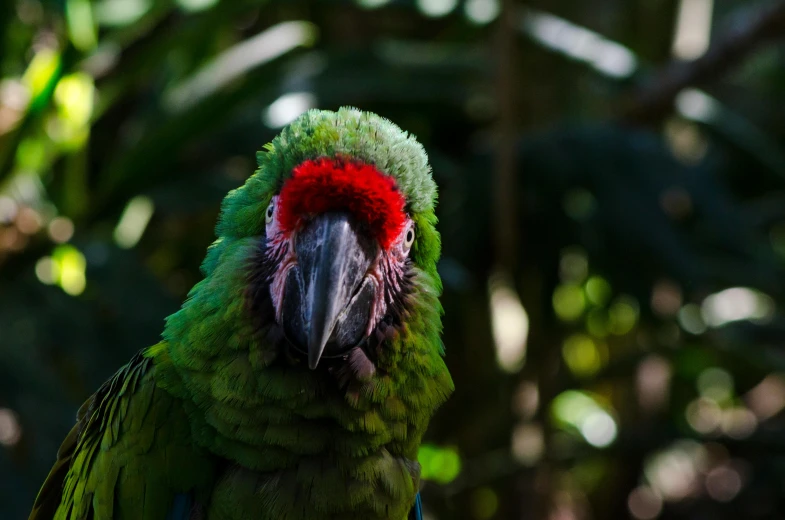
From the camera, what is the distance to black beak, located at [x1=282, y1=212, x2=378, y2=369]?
1.05 m

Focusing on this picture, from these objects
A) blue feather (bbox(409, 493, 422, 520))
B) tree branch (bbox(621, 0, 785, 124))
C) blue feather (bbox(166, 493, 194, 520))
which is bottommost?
blue feather (bbox(409, 493, 422, 520))

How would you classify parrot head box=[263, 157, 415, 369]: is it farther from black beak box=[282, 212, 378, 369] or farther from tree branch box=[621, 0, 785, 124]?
tree branch box=[621, 0, 785, 124]

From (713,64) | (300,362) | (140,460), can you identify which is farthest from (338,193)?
(713,64)

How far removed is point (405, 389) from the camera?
1.20m

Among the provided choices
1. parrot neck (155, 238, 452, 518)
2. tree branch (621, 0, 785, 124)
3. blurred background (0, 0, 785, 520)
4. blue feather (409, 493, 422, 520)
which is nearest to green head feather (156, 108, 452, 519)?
parrot neck (155, 238, 452, 518)

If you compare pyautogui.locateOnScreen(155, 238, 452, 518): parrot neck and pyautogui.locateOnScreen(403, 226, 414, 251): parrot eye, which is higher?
pyautogui.locateOnScreen(403, 226, 414, 251): parrot eye

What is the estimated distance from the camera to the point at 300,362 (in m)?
1.15

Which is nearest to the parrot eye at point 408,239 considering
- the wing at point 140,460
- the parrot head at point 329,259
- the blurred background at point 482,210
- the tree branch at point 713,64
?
the parrot head at point 329,259

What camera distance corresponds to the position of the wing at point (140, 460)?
3.89 ft

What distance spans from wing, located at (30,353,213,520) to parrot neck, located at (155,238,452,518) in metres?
0.03

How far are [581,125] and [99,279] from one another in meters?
1.62

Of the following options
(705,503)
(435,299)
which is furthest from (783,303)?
(435,299)

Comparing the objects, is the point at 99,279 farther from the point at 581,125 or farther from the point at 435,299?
the point at 581,125

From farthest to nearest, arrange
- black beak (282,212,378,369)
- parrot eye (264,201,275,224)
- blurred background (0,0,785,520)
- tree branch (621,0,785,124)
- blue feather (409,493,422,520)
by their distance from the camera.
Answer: tree branch (621,0,785,124) < blurred background (0,0,785,520) < blue feather (409,493,422,520) < parrot eye (264,201,275,224) < black beak (282,212,378,369)
